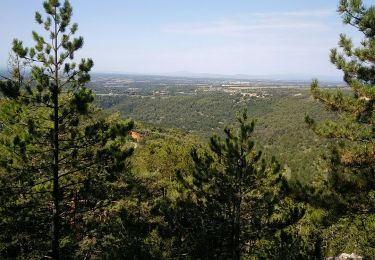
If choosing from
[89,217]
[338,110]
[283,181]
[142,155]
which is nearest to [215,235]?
[283,181]

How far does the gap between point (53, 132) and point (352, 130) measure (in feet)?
26.4

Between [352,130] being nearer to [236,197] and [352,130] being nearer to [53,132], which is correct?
[236,197]

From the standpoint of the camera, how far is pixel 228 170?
40.4 ft

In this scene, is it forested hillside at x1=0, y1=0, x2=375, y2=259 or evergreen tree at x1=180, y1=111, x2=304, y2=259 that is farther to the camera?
evergreen tree at x1=180, y1=111, x2=304, y2=259

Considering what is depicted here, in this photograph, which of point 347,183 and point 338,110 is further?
point 338,110

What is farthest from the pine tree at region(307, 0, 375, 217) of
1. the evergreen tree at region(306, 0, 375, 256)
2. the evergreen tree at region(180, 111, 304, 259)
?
the evergreen tree at region(180, 111, 304, 259)

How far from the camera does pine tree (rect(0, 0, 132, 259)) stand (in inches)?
396

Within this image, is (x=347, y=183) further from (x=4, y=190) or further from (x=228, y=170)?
(x=4, y=190)

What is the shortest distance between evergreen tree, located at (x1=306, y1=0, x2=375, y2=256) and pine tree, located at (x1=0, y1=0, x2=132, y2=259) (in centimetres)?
578

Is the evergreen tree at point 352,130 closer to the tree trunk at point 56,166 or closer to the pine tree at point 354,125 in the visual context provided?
the pine tree at point 354,125

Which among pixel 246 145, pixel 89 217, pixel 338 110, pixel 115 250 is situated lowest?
pixel 115 250

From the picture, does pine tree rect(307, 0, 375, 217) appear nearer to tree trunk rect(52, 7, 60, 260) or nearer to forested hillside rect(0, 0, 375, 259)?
forested hillside rect(0, 0, 375, 259)

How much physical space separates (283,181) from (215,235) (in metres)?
3.07

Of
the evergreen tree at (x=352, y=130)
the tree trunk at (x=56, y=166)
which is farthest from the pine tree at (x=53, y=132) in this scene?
the evergreen tree at (x=352, y=130)
